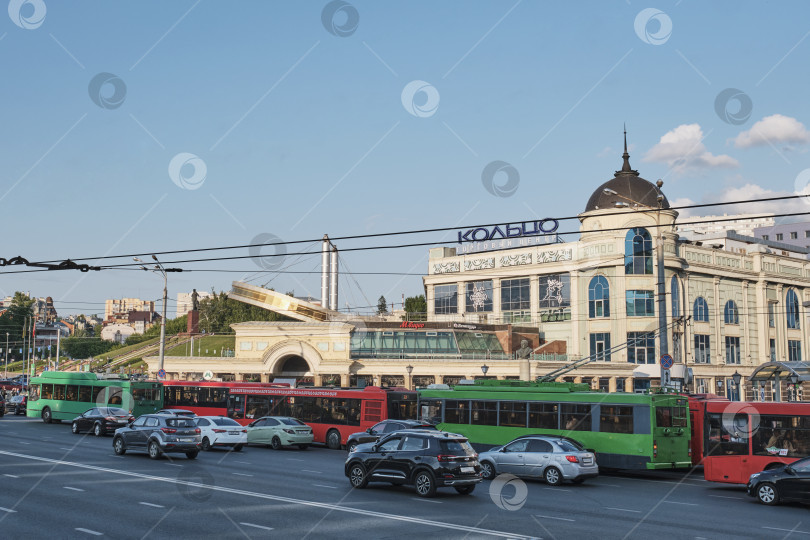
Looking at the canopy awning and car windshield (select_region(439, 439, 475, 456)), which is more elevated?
the canopy awning

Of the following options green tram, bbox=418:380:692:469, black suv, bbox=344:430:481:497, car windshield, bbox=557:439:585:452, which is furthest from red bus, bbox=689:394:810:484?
black suv, bbox=344:430:481:497

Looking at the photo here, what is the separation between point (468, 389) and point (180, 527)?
61.9ft

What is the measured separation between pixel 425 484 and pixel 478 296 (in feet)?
211

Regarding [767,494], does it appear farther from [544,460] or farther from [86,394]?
[86,394]

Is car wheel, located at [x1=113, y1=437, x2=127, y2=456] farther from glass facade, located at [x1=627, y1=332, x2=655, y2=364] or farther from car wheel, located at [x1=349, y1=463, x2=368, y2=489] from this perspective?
glass facade, located at [x1=627, y1=332, x2=655, y2=364]

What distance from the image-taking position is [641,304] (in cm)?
6988

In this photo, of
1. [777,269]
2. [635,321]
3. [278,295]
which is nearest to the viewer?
[635,321]

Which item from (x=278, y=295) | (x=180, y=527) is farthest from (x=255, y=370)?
(x=180, y=527)

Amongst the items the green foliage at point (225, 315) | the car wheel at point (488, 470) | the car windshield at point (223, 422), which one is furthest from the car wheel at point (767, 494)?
the green foliage at point (225, 315)

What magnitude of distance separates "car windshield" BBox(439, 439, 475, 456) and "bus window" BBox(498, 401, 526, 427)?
1036 centimetres

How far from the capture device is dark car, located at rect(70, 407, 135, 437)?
3931 cm

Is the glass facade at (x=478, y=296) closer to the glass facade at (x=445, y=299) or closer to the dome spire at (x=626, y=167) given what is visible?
the glass facade at (x=445, y=299)

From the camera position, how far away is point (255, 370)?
73188mm

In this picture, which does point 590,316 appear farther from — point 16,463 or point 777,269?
point 16,463
